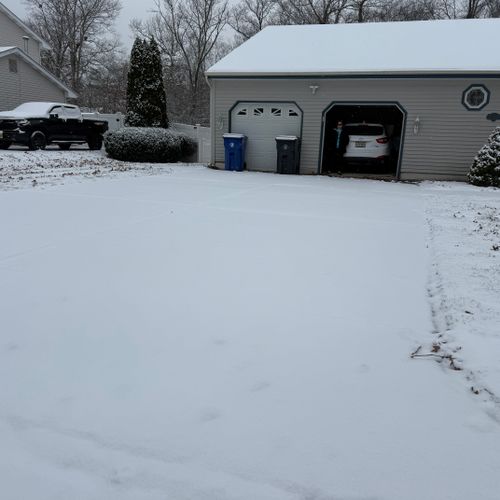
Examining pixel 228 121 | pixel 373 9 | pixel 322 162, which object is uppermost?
pixel 373 9

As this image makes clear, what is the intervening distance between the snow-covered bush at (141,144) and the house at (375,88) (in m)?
2.03

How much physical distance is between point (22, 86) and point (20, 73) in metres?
0.56

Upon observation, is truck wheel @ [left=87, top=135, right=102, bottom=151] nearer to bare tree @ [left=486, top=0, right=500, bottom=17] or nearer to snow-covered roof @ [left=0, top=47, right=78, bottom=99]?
snow-covered roof @ [left=0, top=47, right=78, bottom=99]

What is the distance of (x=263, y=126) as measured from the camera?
14055 millimetres

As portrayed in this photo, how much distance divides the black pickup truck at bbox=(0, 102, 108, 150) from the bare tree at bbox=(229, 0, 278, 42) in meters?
21.6

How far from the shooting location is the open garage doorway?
43.3ft

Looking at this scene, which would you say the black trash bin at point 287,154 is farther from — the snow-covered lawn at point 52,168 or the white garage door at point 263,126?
the snow-covered lawn at point 52,168

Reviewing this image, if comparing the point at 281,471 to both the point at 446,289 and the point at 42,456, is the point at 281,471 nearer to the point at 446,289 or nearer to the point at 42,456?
the point at 42,456

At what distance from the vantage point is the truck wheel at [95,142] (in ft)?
59.4

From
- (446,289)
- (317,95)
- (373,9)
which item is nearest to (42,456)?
(446,289)

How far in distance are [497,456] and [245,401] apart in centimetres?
110

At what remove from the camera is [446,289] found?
3721 mm

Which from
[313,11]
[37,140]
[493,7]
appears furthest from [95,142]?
[493,7]

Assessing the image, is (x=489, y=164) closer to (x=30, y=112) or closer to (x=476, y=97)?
(x=476, y=97)
